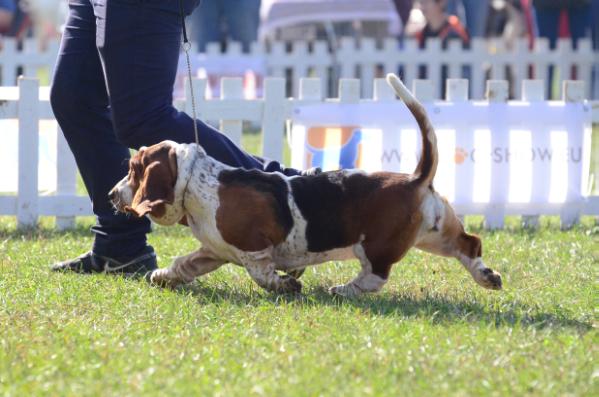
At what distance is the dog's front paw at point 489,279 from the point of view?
4.26 meters

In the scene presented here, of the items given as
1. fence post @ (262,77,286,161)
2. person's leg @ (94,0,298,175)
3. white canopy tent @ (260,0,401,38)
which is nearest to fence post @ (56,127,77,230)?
fence post @ (262,77,286,161)

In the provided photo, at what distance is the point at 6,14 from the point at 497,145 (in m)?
9.05

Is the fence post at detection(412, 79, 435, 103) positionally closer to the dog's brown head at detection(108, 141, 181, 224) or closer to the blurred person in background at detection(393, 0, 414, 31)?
the dog's brown head at detection(108, 141, 181, 224)

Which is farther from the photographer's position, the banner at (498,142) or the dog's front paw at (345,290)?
the banner at (498,142)

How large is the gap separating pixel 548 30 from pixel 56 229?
722 centimetres

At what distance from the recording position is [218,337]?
11.7 feet

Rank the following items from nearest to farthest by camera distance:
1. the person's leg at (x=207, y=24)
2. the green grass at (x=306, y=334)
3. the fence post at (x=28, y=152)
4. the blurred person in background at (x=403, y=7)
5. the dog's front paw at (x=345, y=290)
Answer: the green grass at (x=306, y=334), the dog's front paw at (x=345, y=290), the fence post at (x=28, y=152), the blurred person in background at (x=403, y=7), the person's leg at (x=207, y=24)

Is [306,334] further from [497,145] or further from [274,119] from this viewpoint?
[497,145]

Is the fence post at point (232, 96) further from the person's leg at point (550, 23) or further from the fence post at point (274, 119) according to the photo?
the person's leg at point (550, 23)

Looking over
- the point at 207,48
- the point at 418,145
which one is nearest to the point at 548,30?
the point at 207,48

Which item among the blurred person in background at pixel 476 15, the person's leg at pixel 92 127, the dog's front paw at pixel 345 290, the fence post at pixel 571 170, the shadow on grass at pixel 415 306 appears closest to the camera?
the shadow on grass at pixel 415 306

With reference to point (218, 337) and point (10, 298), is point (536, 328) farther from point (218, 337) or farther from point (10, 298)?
point (10, 298)

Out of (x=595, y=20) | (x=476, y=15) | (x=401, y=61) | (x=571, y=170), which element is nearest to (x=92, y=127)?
(x=571, y=170)

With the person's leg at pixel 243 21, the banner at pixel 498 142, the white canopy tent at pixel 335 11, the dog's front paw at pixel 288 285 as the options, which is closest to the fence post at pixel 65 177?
the banner at pixel 498 142
